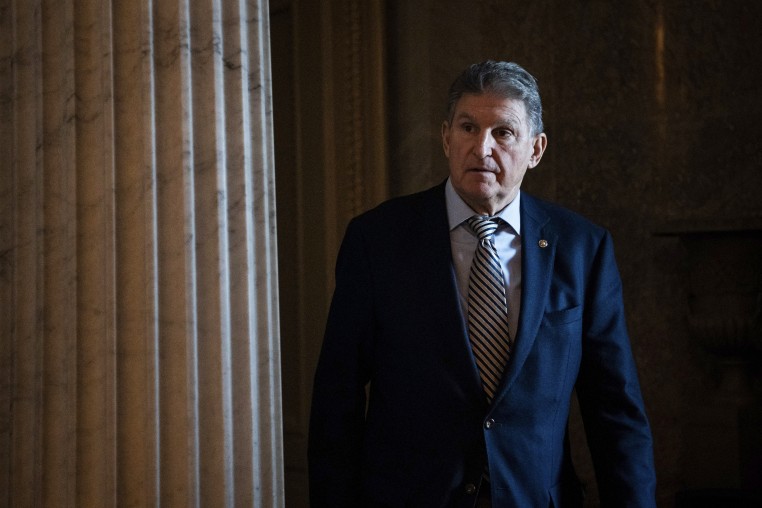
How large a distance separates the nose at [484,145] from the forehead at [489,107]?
4 cm

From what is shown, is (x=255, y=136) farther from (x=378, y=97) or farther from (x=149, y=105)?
(x=378, y=97)

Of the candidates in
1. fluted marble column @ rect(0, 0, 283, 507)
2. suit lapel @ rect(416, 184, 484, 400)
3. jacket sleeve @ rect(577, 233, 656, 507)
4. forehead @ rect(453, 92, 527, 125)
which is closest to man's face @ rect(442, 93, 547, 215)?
forehead @ rect(453, 92, 527, 125)

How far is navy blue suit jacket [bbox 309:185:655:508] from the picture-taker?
181 centimetres

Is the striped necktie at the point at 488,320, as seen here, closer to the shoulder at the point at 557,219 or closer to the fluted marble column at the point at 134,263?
the shoulder at the point at 557,219

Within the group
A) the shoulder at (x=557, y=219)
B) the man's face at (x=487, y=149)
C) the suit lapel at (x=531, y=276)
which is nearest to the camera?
the suit lapel at (x=531, y=276)

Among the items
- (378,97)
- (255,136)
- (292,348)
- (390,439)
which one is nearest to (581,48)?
(378,97)

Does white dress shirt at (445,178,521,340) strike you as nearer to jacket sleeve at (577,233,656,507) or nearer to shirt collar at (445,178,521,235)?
shirt collar at (445,178,521,235)

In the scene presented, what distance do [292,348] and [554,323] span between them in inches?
110

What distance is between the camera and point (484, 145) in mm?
1900

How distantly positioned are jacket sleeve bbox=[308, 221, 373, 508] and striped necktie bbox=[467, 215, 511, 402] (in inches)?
9.0

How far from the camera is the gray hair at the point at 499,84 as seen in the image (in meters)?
1.94

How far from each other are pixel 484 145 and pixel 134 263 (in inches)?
31.3

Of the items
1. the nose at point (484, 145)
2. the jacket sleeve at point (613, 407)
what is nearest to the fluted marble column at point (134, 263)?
the nose at point (484, 145)

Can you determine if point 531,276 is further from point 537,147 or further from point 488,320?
point 537,147
